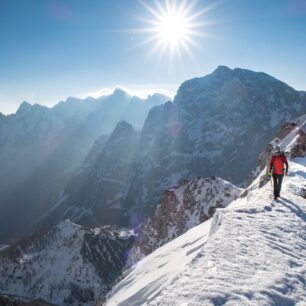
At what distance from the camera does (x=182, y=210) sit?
10025cm

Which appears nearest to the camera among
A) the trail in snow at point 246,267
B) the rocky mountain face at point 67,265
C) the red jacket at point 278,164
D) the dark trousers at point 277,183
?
the trail in snow at point 246,267

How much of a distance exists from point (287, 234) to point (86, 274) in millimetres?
156074

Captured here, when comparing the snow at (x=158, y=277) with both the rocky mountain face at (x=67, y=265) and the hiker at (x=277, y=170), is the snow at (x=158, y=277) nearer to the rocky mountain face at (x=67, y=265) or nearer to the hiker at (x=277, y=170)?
the hiker at (x=277, y=170)

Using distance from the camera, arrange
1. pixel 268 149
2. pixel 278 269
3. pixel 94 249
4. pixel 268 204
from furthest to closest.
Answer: pixel 94 249, pixel 268 149, pixel 268 204, pixel 278 269

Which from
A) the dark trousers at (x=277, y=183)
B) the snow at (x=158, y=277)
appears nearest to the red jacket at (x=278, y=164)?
the dark trousers at (x=277, y=183)

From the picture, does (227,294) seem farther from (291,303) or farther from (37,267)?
(37,267)

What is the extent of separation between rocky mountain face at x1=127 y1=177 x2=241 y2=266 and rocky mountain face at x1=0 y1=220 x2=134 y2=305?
186 ft

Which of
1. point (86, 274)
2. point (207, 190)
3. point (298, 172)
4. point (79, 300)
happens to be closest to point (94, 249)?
point (86, 274)

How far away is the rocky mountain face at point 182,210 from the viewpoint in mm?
88688

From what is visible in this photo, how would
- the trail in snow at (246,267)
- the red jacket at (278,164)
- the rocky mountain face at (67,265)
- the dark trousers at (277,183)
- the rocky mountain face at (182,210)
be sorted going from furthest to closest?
the rocky mountain face at (67,265) → the rocky mountain face at (182,210) → the red jacket at (278,164) → the dark trousers at (277,183) → the trail in snow at (246,267)

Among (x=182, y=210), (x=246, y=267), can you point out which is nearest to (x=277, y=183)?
(x=246, y=267)

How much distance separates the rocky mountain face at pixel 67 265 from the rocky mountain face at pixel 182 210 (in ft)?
186

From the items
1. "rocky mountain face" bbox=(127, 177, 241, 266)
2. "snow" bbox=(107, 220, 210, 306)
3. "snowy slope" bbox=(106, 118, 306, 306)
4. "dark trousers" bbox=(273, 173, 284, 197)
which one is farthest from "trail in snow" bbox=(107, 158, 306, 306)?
"rocky mountain face" bbox=(127, 177, 241, 266)

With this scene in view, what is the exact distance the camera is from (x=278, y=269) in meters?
12.1
